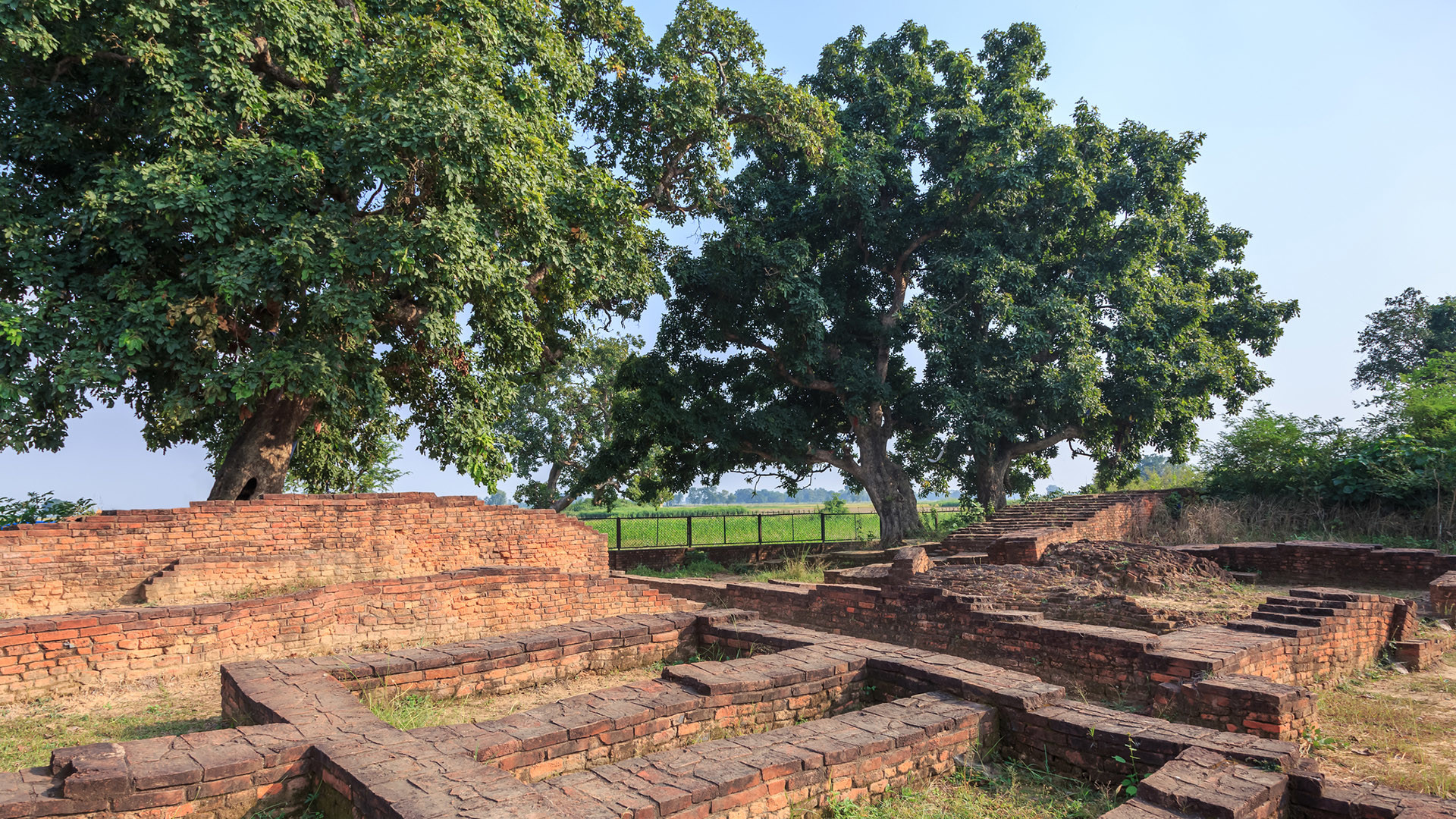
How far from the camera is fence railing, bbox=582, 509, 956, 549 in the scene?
59.3 feet

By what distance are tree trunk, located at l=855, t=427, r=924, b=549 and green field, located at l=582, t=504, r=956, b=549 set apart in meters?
Result: 1.63

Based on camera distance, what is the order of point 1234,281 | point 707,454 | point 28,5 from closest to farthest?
point 28,5 < point 707,454 < point 1234,281

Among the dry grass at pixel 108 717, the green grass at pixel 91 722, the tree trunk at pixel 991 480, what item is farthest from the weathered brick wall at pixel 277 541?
the tree trunk at pixel 991 480

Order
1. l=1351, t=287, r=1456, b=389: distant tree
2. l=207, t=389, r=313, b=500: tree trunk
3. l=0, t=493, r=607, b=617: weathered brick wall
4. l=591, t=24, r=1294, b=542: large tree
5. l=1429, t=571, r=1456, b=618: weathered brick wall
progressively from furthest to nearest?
l=1351, t=287, r=1456, b=389: distant tree
l=591, t=24, r=1294, b=542: large tree
l=207, t=389, r=313, b=500: tree trunk
l=1429, t=571, r=1456, b=618: weathered brick wall
l=0, t=493, r=607, b=617: weathered brick wall

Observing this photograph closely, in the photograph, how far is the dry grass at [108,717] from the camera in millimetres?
4625

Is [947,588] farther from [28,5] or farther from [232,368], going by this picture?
[28,5]

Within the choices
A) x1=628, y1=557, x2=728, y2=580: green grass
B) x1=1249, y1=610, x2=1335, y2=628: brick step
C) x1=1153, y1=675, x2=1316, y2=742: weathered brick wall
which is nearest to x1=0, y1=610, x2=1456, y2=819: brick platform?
x1=1153, y1=675, x2=1316, y2=742: weathered brick wall

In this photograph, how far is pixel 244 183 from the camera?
29.4 ft

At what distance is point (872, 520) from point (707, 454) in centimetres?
722

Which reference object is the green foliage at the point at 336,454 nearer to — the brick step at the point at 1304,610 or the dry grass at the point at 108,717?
the dry grass at the point at 108,717

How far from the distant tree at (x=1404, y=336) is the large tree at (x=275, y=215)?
1173 inches

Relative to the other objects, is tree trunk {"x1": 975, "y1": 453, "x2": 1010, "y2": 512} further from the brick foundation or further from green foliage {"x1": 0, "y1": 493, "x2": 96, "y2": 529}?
green foliage {"x1": 0, "y1": 493, "x2": 96, "y2": 529}

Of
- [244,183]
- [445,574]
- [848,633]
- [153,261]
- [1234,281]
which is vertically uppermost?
[1234,281]

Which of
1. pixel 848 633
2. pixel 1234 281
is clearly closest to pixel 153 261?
pixel 848 633
